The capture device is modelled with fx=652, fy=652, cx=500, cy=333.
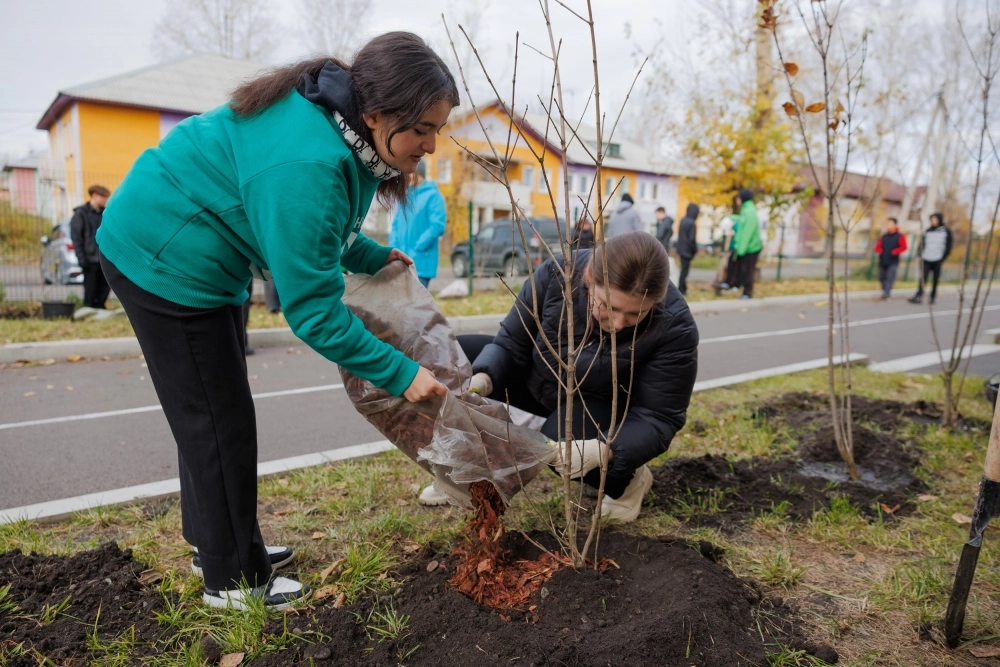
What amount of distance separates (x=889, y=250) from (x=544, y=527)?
1449 centimetres

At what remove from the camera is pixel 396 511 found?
2.78 metres

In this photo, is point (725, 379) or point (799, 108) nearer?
point (799, 108)

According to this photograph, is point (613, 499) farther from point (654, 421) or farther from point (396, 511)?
point (396, 511)

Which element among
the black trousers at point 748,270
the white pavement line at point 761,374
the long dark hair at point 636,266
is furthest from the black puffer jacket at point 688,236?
the long dark hair at point 636,266

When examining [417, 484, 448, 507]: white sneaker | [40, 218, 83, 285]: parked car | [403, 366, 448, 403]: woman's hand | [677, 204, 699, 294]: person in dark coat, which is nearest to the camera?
[403, 366, 448, 403]: woman's hand

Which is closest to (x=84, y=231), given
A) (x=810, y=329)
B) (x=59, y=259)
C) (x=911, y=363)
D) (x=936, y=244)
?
(x=59, y=259)

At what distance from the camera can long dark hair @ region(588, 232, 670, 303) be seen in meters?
2.24

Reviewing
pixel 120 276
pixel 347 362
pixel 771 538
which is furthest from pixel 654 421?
pixel 120 276

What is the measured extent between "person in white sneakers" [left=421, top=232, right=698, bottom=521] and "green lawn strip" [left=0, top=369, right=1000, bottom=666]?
286 millimetres

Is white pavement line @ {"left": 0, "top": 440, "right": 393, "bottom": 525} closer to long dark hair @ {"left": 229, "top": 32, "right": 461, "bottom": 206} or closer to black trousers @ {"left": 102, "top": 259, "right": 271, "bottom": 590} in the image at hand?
black trousers @ {"left": 102, "top": 259, "right": 271, "bottom": 590}

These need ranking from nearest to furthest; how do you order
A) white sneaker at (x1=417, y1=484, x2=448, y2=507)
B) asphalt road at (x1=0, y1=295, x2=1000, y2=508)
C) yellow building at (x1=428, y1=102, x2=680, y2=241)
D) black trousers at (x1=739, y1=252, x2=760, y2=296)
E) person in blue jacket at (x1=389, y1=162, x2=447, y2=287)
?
white sneaker at (x1=417, y1=484, x2=448, y2=507)
asphalt road at (x1=0, y1=295, x2=1000, y2=508)
person in blue jacket at (x1=389, y1=162, x2=447, y2=287)
black trousers at (x1=739, y1=252, x2=760, y2=296)
yellow building at (x1=428, y1=102, x2=680, y2=241)

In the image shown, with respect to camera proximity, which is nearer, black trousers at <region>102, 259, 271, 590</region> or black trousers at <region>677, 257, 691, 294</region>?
black trousers at <region>102, 259, 271, 590</region>

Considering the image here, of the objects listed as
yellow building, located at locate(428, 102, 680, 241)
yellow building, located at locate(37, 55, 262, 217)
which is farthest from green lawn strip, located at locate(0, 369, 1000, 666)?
yellow building, located at locate(37, 55, 262, 217)

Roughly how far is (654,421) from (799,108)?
1596 mm
